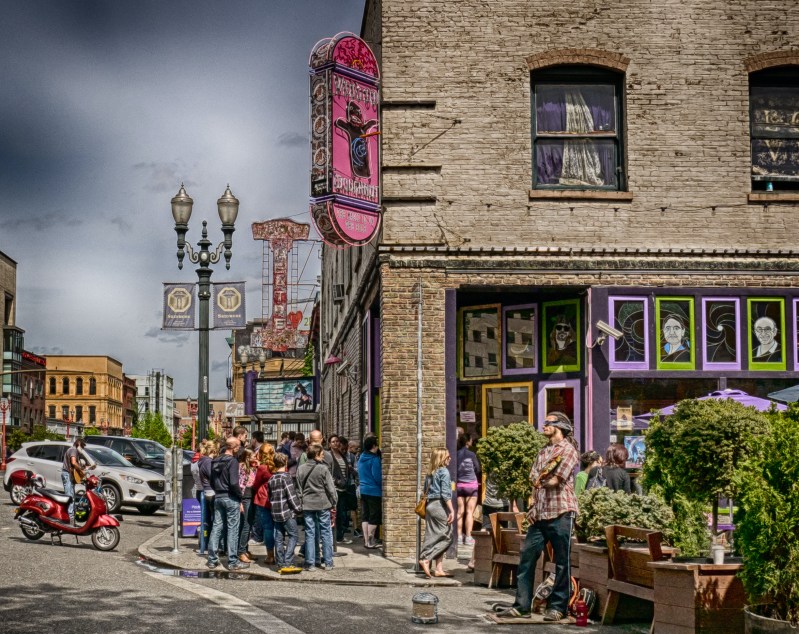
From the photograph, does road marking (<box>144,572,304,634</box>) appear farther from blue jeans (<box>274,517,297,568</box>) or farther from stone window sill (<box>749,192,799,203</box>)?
stone window sill (<box>749,192,799,203</box>)

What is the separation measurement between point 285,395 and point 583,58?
3975cm

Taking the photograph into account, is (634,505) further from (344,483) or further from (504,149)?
(344,483)

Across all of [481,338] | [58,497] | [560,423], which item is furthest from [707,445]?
[58,497]

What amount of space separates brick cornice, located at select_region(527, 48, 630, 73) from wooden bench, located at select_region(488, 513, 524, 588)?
705 cm

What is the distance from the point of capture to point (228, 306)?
21.3 meters

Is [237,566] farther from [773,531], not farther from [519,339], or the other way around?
[773,531]

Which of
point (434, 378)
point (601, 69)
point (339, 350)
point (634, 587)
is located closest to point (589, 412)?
point (434, 378)

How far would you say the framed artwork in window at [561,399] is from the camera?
54.0ft

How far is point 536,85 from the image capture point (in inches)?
652


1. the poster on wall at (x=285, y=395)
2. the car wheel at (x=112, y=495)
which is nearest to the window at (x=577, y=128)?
the car wheel at (x=112, y=495)

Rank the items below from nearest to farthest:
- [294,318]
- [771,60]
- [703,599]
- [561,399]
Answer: [703,599] → [771,60] → [561,399] → [294,318]

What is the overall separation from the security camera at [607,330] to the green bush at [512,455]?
8.74 ft

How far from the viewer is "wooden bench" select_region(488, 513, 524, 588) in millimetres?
12523

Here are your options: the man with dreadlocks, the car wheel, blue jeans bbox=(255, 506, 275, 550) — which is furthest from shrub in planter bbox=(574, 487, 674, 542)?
the car wheel
